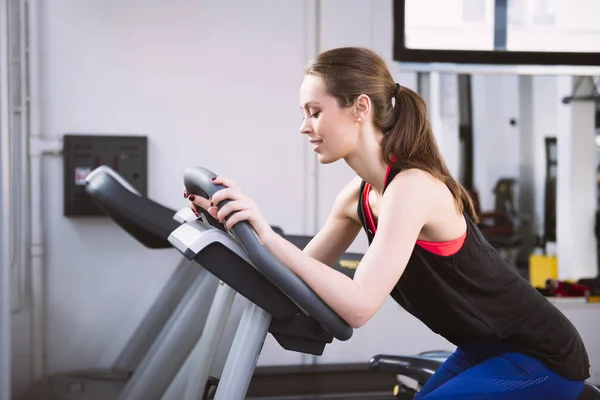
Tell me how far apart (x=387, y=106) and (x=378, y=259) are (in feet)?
1.21

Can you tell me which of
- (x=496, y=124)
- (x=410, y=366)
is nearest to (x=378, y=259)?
(x=410, y=366)

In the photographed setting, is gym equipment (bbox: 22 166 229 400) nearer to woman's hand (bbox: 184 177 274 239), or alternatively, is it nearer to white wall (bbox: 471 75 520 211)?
woman's hand (bbox: 184 177 274 239)

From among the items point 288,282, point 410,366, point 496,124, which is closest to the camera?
point 288,282

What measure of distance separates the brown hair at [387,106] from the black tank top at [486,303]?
0.07m

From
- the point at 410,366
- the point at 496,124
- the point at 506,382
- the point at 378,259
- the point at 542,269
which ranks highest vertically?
the point at 496,124

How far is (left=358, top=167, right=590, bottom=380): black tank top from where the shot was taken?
54.5 inches

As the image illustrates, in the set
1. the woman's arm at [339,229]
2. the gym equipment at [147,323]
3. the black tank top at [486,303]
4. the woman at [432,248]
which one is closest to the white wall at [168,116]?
the gym equipment at [147,323]

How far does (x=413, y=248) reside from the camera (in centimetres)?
138

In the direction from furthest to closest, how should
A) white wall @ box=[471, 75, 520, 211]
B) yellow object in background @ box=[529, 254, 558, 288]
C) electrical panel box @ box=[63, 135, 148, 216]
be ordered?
white wall @ box=[471, 75, 520, 211] < yellow object in background @ box=[529, 254, 558, 288] < electrical panel box @ box=[63, 135, 148, 216]

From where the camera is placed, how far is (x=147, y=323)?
3.03 meters

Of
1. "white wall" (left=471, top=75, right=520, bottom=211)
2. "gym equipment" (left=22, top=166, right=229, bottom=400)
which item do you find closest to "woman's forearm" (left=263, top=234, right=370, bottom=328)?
"gym equipment" (left=22, top=166, right=229, bottom=400)

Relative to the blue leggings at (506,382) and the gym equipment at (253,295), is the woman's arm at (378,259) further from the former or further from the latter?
the blue leggings at (506,382)

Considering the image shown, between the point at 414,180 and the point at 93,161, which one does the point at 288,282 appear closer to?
the point at 414,180

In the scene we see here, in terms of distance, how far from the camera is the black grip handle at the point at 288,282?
46.6 inches
